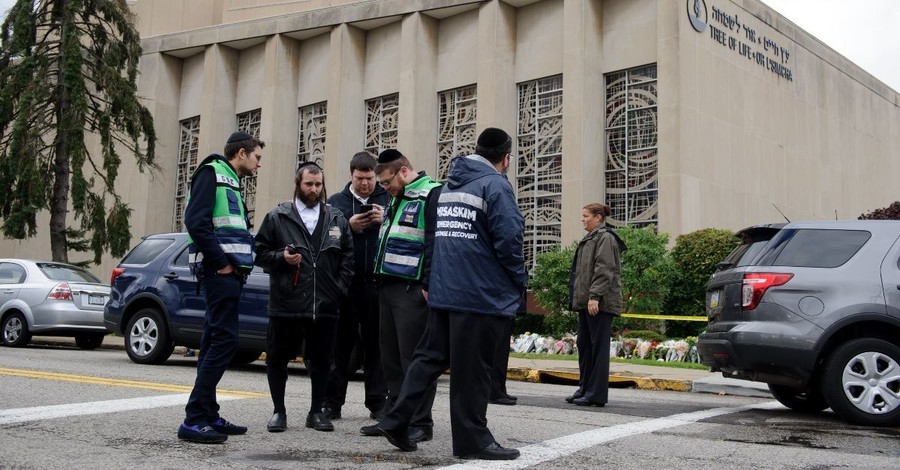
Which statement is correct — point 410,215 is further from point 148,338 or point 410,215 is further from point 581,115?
point 581,115

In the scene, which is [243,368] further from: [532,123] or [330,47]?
[330,47]

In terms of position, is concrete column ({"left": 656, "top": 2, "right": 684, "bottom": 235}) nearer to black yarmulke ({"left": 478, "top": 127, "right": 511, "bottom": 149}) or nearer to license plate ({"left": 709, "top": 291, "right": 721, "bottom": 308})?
license plate ({"left": 709, "top": 291, "right": 721, "bottom": 308})

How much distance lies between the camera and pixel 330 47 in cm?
2875

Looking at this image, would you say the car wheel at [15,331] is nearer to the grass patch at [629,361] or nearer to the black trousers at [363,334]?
the grass patch at [629,361]

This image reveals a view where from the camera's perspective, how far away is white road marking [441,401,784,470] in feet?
16.2

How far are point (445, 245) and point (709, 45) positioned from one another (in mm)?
18975

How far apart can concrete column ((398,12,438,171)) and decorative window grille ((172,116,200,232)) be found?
10.4 m

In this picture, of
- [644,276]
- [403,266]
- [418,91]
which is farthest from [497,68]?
[403,266]

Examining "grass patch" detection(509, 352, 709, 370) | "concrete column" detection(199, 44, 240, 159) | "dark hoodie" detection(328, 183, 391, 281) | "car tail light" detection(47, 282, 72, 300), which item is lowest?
"grass patch" detection(509, 352, 709, 370)

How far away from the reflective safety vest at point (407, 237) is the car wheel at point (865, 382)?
3.84 m

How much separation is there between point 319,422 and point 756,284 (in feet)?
13.2

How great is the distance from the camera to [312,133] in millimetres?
29719

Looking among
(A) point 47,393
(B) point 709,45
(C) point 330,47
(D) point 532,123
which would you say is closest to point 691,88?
(B) point 709,45

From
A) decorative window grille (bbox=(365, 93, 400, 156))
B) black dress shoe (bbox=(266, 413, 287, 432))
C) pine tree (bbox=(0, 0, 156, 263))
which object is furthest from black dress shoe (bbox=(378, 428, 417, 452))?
decorative window grille (bbox=(365, 93, 400, 156))
